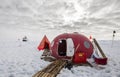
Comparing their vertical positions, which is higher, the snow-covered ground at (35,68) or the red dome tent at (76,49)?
the red dome tent at (76,49)

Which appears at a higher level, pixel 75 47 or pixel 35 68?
pixel 75 47

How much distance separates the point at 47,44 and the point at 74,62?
909 cm

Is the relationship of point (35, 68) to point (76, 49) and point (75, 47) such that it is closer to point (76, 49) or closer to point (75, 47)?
point (76, 49)

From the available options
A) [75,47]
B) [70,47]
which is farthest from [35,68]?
[75,47]

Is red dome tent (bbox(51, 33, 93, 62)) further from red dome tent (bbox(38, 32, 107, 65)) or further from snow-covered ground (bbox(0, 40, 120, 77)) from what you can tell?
snow-covered ground (bbox(0, 40, 120, 77))

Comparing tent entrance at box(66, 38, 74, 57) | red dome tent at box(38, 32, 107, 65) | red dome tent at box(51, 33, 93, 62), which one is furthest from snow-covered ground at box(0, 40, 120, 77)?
tent entrance at box(66, 38, 74, 57)

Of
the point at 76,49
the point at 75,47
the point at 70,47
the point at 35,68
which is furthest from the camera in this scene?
the point at 70,47

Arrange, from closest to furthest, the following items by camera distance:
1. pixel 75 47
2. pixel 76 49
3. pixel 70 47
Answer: pixel 76 49 < pixel 75 47 < pixel 70 47

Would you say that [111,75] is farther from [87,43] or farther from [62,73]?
[87,43]

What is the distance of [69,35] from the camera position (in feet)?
33.1

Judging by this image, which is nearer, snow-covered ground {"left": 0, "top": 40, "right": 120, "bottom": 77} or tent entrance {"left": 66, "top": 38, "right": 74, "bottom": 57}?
snow-covered ground {"left": 0, "top": 40, "right": 120, "bottom": 77}

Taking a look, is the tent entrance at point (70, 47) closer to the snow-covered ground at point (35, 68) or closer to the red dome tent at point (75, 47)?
the red dome tent at point (75, 47)

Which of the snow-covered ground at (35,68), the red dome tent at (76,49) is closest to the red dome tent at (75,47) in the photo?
the red dome tent at (76,49)

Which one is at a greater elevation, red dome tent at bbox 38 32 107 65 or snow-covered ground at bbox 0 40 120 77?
red dome tent at bbox 38 32 107 65
